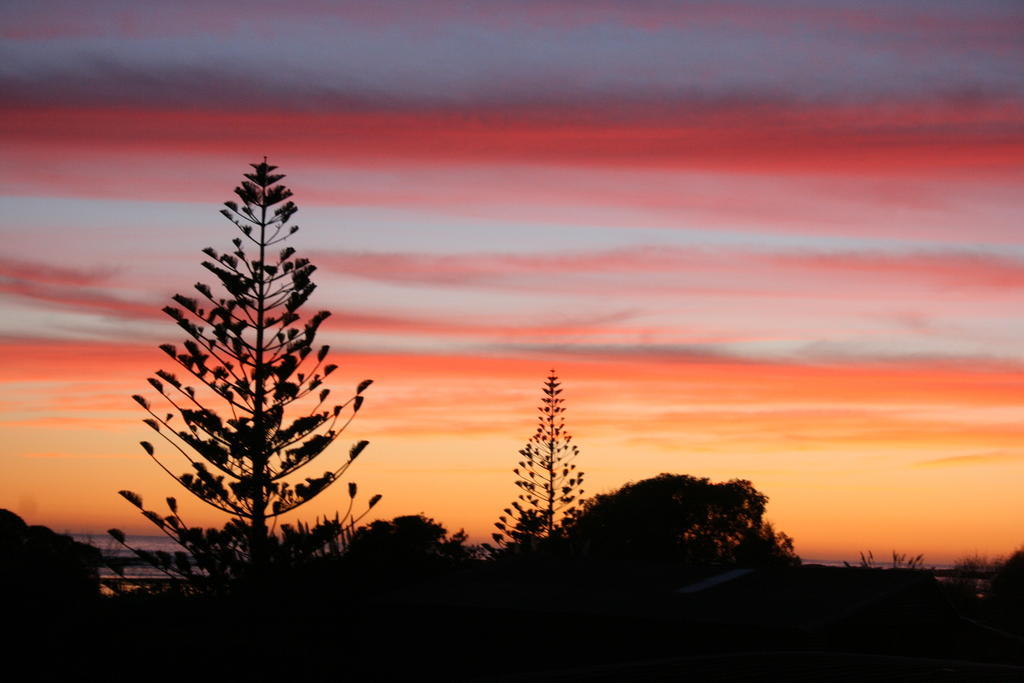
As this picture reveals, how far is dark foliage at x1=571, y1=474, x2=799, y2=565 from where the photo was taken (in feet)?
156

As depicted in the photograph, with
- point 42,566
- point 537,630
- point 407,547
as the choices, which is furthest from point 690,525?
point 537,630

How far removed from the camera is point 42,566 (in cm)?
2384

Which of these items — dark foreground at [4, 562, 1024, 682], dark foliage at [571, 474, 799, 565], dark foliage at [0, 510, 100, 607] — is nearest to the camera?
dark foreground at [4, 562, 1024, 682]

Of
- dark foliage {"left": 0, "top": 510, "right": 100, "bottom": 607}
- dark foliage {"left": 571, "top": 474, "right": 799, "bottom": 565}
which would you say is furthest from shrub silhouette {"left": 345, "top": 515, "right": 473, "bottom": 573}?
dark foliage {"left": 571, "top": 474, "right": 799, "bottom": 565}

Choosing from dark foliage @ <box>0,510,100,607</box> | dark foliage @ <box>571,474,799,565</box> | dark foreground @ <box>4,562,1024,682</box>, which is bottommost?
dark foreground @ <box>4,562,1024,682</box>

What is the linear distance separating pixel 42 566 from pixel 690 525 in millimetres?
30188

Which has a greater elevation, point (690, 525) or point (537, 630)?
point (690, 525)

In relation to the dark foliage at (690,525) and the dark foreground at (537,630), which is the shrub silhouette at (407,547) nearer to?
the dark foreground at (537,630)

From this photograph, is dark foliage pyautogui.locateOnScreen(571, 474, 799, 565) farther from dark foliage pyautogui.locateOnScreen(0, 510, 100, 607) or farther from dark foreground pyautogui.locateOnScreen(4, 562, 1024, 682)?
dark foreground pyautogui.locateOnScreen(4, 562, 1024, 682)

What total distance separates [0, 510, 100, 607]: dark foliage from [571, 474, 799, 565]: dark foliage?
77.8 ft

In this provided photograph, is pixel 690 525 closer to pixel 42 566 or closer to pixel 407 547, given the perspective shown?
pixel 407 547

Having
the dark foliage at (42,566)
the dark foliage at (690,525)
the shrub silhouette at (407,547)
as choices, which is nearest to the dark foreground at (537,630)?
the dark foliage at (42,566)

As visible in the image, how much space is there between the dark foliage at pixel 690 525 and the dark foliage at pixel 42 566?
77.8ft

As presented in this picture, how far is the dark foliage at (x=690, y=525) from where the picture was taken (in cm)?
4766
